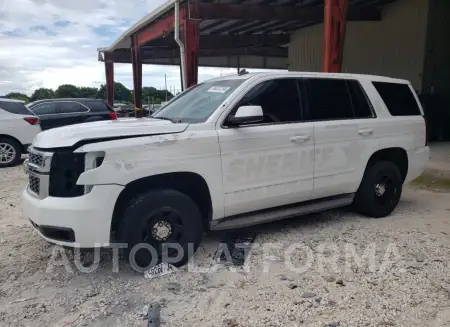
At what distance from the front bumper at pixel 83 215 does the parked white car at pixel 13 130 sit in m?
7.39

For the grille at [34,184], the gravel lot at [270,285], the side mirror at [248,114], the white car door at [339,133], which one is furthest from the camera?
the white car door at [339,133]

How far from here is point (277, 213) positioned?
435 cm

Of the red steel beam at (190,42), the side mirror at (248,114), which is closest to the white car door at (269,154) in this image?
the side mirror at (248,114)

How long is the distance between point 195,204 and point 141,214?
1.84ft

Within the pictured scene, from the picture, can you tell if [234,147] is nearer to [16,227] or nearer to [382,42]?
[16,227]

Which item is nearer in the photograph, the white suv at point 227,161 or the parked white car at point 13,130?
the white suv at point 227,161

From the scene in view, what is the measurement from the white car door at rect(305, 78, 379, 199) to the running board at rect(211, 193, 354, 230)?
93mm

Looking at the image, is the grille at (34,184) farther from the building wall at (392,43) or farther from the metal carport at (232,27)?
the building wall at (392,43)

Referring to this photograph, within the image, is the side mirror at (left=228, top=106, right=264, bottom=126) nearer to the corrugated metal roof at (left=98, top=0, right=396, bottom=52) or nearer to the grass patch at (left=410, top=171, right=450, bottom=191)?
the grass patch at (left=410, top=171, right=450, bottom=191)

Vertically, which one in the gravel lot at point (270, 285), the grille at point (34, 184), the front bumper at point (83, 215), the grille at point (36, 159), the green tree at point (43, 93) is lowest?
the gravel lot at point (270, 285)

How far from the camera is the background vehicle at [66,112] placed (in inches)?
454

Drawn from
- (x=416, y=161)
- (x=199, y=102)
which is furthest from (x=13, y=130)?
(x=416, y=161)

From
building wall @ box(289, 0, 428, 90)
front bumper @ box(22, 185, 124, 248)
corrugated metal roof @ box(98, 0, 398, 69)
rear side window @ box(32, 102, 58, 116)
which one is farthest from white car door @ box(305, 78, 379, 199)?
building wall @ box(289, 0, 428, 90)

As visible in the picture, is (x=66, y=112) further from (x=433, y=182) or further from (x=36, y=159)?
(x=433, y=182)
